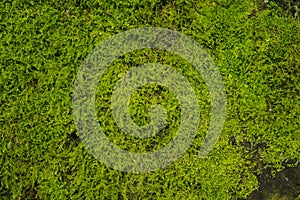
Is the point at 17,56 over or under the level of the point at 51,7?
under

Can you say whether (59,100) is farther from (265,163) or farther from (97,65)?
(265,163)

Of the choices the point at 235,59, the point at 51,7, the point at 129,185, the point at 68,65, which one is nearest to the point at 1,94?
the point at 68,65

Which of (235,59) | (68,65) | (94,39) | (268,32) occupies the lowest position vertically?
(68,65)

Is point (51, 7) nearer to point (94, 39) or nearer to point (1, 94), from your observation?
point (94, 39)

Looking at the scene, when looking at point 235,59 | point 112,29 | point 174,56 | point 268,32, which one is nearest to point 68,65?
point 112,29

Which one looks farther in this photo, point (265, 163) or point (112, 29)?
point (265, 163)

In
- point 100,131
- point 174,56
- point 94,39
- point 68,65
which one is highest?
point 174,56

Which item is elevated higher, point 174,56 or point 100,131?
point 174,56
